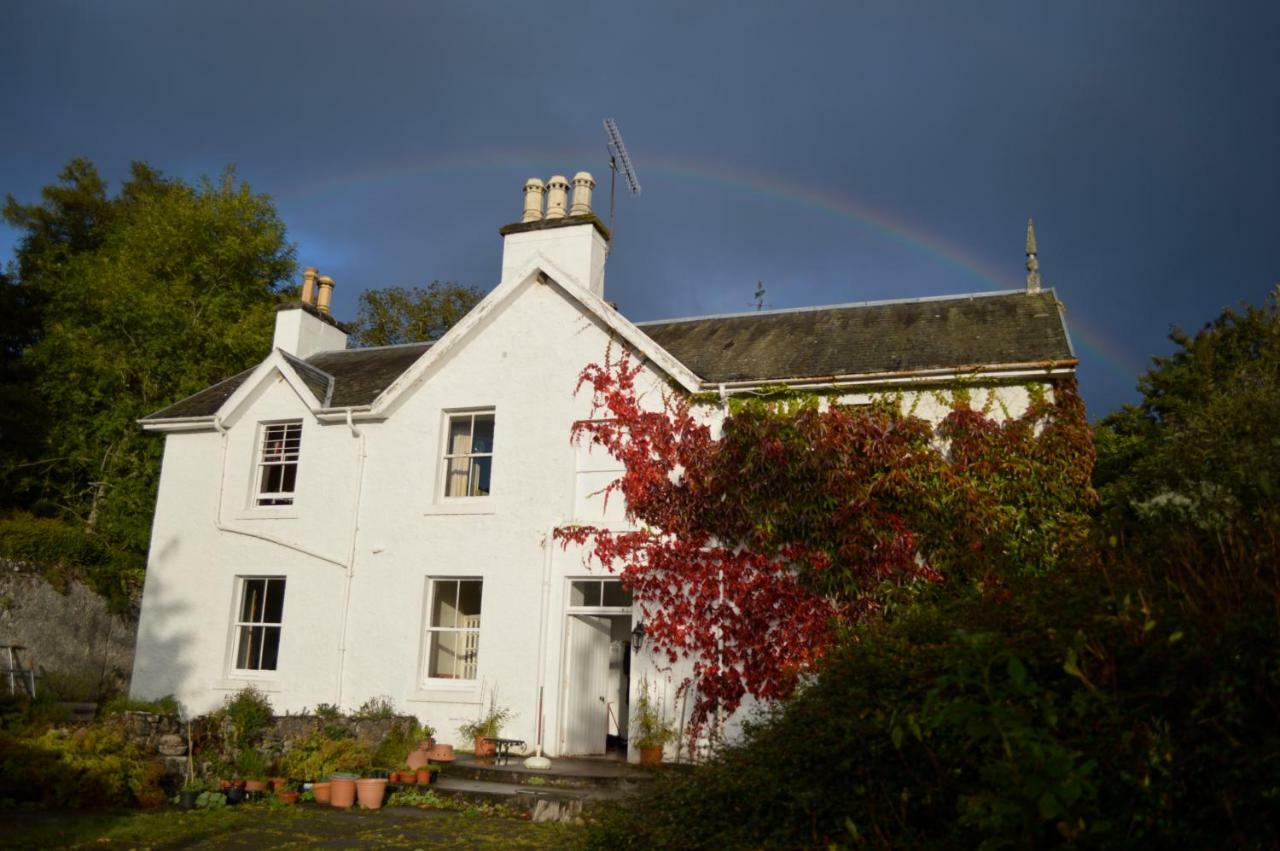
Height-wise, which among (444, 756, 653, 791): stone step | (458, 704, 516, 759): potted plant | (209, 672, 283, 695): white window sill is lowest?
(444, 756, 653, 791): stone step

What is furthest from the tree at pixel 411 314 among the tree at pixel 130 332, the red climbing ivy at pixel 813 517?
the red climbing ivy at pixel 813 517

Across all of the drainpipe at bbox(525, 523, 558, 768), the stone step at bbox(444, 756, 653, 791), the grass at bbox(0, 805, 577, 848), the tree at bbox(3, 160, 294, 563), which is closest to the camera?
the grass at bbox(0, 805, 577, 848)

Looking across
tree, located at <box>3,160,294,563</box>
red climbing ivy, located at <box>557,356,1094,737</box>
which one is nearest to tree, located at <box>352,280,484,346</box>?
tree, located at <box>3,160,294,563</box>

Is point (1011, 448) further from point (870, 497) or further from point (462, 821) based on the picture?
point (462, 821)

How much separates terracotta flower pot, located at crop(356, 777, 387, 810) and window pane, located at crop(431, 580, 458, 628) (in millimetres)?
4065

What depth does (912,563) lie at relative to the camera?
13289 mm

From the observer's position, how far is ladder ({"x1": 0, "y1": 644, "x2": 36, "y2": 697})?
1758 cm

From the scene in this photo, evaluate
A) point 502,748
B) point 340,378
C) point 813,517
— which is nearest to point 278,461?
point 340,378

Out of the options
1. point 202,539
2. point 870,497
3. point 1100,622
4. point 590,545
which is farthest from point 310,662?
point 1100,622

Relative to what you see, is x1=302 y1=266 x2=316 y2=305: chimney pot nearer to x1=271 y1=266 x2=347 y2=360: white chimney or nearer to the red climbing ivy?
x1=271 y1=266 x2=347 y2=360: white chimney

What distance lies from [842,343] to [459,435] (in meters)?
6.78

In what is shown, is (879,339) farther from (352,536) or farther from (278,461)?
(278,461)

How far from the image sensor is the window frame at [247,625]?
56.9ft

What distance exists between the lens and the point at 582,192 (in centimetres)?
1800
